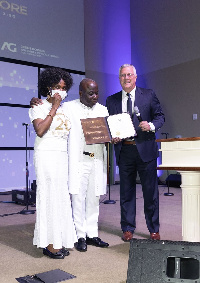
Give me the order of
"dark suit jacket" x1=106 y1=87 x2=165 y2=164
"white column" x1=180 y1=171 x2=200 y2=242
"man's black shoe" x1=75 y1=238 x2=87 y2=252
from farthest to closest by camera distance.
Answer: "dark suit jacket" x1=106 y1=87 x2=165 y2=164
"man's black shoe" x1=75 y1=238 x2=87 y2=252
"white column" x1=180 y1=171 x2=200 y2=242

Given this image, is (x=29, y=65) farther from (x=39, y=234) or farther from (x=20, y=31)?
(x=39, y=234)

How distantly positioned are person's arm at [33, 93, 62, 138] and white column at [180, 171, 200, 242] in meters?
1.02

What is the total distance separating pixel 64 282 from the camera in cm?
213

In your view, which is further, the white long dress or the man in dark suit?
the man in dark suit

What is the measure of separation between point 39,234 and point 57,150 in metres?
0.65

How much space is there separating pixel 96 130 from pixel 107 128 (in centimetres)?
11

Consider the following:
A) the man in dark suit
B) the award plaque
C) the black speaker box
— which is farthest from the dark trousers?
the black speaker box

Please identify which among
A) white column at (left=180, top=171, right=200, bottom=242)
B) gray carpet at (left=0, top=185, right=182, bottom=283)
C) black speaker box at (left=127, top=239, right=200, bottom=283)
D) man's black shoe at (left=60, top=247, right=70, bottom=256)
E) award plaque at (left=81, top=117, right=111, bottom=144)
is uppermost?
award plaque at (left=81, top=117, right=111, bottom=144)

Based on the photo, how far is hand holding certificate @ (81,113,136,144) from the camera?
2725 millimetres

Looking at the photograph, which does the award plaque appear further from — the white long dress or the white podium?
the white podium

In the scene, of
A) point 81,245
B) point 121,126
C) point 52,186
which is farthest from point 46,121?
point 81,245

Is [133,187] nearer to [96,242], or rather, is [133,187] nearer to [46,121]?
[96,242]

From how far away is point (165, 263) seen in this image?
167 cm

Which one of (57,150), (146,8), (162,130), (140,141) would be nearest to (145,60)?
(146,8)
